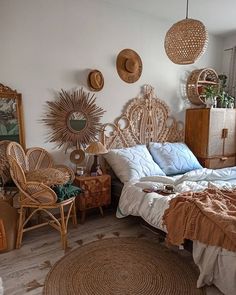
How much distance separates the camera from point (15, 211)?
237 cm

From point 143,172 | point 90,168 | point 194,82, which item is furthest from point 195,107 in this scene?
point 90,168

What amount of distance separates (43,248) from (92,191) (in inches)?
30.5

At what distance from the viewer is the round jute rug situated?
1.78 meters

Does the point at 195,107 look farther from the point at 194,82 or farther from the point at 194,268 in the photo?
the point at 194,268

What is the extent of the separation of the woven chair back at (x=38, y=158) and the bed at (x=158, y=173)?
0.74 meters

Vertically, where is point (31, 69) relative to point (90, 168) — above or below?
above

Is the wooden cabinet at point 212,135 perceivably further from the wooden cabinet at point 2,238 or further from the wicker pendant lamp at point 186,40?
the wooden cabinet at point 2,238

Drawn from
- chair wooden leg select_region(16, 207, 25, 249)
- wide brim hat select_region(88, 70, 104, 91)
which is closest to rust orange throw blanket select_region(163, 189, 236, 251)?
chair wooden leg select_region(16, 207, 25, 249)

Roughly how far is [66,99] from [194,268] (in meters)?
2.14

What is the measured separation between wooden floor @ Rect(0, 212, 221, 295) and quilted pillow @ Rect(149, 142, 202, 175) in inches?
31.7

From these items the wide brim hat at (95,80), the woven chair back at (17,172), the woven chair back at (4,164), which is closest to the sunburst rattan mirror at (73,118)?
the wide brim hat at (95,80)

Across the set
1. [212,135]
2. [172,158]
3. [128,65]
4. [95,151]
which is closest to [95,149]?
[95,151]

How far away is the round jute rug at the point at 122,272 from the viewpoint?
178cm

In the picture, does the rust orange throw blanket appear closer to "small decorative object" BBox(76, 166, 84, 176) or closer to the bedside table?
the bedside table
